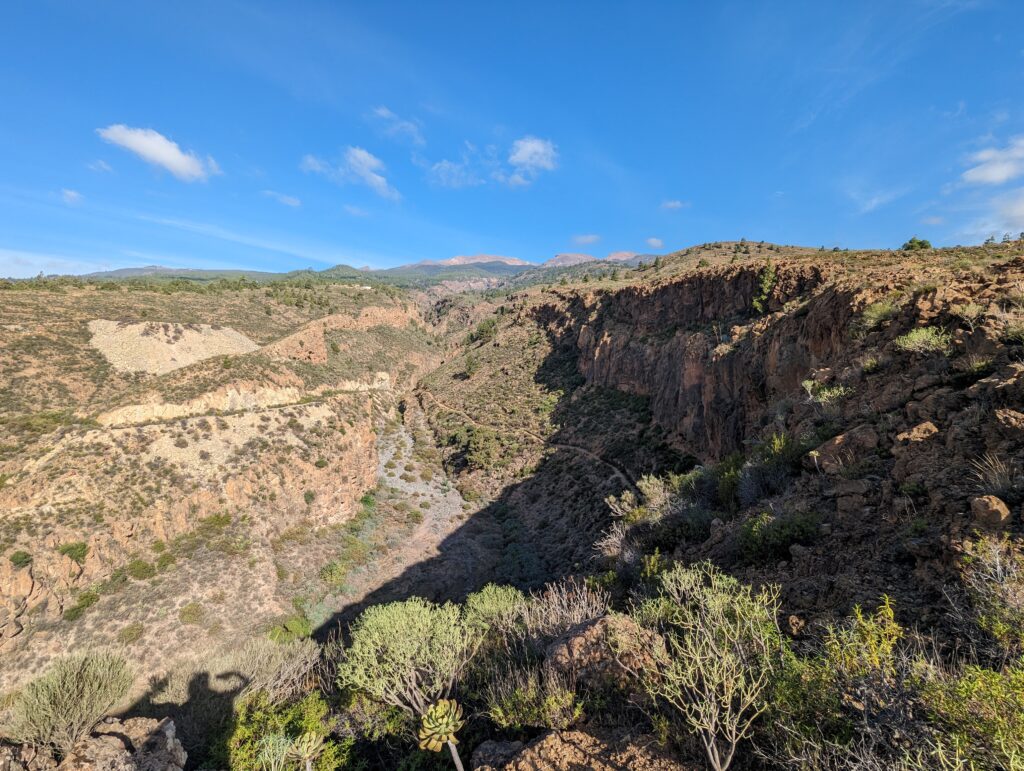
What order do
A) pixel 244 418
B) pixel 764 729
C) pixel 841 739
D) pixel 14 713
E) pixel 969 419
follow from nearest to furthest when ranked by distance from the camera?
1. pixel 841 739
2. pixel 764 729
3. pixel 969 419
4. pixel 14 713
5. pixel 244 418

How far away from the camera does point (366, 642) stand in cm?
1288

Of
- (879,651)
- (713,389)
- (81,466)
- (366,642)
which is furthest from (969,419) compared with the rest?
(81,466)

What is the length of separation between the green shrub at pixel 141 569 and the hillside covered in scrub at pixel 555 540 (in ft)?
0.59

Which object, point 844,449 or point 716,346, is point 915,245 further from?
point 844,449

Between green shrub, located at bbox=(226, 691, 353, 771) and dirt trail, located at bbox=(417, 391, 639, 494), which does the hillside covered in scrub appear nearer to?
green shrub, located at bbox=(226, 691, 353, 771)

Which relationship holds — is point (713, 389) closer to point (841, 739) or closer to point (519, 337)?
point (841, 739)

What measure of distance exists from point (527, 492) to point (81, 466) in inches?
1374

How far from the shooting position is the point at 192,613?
23984 millimetres

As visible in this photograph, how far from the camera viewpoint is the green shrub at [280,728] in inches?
492

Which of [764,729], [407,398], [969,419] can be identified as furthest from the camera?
[407,398]

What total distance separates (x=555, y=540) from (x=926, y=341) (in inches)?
1029

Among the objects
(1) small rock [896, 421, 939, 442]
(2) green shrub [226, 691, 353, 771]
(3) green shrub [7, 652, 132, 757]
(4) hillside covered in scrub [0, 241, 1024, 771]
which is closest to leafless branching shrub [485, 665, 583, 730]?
(4) hillside covered in scrub [0, 241, 1024, 771]

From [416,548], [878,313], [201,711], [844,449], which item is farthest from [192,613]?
[878,313]

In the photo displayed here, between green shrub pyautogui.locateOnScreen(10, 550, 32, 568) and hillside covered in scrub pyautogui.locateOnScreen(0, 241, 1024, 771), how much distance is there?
0.56 feet
